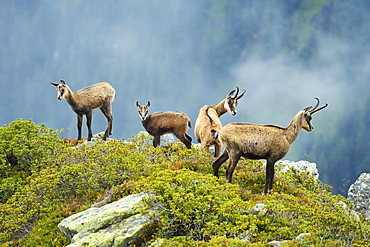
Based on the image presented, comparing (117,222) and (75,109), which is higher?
(75,109)

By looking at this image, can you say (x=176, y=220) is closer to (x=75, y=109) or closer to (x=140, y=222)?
(x=140, y=222)

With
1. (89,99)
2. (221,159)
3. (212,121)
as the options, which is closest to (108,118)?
(89,99)

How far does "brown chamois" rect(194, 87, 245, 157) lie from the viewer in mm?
15727

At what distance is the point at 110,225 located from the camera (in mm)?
9445

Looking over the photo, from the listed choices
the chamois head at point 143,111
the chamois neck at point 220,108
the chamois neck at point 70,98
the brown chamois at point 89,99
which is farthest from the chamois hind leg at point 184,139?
the chamois neck at point 70,98

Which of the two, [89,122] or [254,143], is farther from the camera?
[89,122]

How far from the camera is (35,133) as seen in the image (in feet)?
57.9

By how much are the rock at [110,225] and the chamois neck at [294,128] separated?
4.68 metres

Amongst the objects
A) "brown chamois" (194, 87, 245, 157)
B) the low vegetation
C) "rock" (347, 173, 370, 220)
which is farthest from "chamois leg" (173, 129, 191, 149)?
"rock" (347, 173, 370, 220)

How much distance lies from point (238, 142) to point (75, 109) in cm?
1005

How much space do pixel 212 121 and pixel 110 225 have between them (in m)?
7.63

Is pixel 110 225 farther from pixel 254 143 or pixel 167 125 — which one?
pixel 167 125

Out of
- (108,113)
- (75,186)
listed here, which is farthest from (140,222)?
(108,113)

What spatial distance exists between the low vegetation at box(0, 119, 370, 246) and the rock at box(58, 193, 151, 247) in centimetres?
41
